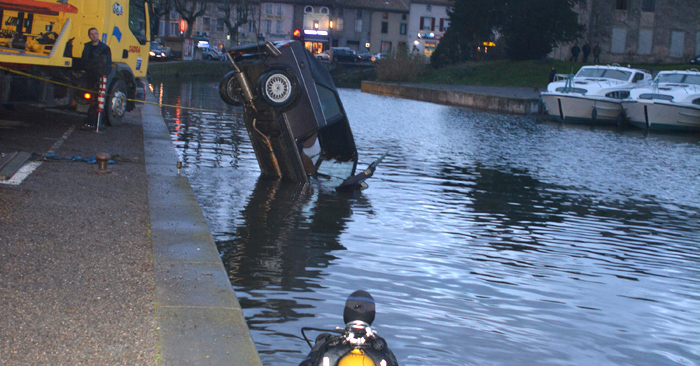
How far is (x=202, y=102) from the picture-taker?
27672 millimetres

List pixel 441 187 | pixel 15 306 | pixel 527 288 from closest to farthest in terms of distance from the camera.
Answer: pixel 15 306 < pixel 527 288 < pixel 441 187

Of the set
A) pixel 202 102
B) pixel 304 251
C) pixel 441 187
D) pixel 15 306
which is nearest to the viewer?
pixel 15 306

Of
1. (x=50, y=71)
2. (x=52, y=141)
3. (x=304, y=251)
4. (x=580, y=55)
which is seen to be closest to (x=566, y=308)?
(x=304, y=251)

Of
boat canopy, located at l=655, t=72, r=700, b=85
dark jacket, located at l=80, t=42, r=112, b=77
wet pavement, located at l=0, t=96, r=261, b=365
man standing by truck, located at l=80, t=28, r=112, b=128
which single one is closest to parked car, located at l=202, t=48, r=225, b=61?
boat canopy, located at l=655, t=72, r=700, b=85

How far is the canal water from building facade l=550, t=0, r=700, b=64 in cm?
4755

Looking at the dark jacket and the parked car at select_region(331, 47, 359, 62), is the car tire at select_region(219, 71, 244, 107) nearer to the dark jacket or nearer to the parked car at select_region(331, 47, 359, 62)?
the dark jacket

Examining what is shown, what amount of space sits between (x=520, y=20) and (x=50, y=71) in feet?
144

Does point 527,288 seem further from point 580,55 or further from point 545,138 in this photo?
point 580,55

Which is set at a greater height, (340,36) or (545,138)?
(340,36)

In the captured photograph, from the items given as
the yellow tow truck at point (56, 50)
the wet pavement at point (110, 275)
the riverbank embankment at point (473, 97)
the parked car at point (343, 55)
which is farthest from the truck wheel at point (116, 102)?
the parked car at point (343, 55)

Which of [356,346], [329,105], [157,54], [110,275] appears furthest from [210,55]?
[356,346]

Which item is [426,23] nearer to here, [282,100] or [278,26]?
[278,26]

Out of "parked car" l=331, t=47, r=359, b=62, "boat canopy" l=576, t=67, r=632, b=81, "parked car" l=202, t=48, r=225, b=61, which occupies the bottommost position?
"boat canopy" l=576, t=67, r=632, b=81

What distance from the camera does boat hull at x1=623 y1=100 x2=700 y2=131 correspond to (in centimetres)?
2848
